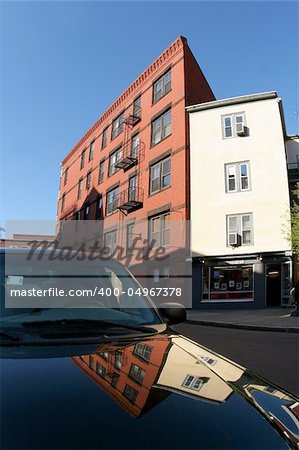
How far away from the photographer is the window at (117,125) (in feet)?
109

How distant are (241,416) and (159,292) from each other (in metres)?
23.0

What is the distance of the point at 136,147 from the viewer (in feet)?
97.8

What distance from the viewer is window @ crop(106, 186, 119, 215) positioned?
1271 inches

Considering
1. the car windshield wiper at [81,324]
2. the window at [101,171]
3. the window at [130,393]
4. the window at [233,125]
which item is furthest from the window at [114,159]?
the window at [130,393]

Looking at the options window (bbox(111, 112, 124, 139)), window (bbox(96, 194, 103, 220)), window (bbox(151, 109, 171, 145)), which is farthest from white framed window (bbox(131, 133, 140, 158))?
window (bbox(96, 194, 103, 220))

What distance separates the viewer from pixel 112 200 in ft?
108

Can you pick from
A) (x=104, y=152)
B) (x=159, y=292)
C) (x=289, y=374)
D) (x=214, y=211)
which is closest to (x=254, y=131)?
(x=214, y=211)

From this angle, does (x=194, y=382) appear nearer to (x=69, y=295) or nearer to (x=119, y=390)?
(x=119, y=390)

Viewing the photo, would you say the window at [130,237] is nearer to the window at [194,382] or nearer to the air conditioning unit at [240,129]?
the air conditioning unit at [240,129]

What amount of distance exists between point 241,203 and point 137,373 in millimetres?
21487

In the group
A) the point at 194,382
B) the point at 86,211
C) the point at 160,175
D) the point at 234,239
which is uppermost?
the point at 160,175

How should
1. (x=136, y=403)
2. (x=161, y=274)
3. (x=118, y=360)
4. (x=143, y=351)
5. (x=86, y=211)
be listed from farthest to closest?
(x=86, y=211) → (x=161, y=274) → (x=143, y=351) → (x=118, y=360) → (x=136, y=403)

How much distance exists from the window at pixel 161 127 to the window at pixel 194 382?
25.4 m

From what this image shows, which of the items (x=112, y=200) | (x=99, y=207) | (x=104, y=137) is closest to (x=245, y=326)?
(x=112, y=200)
